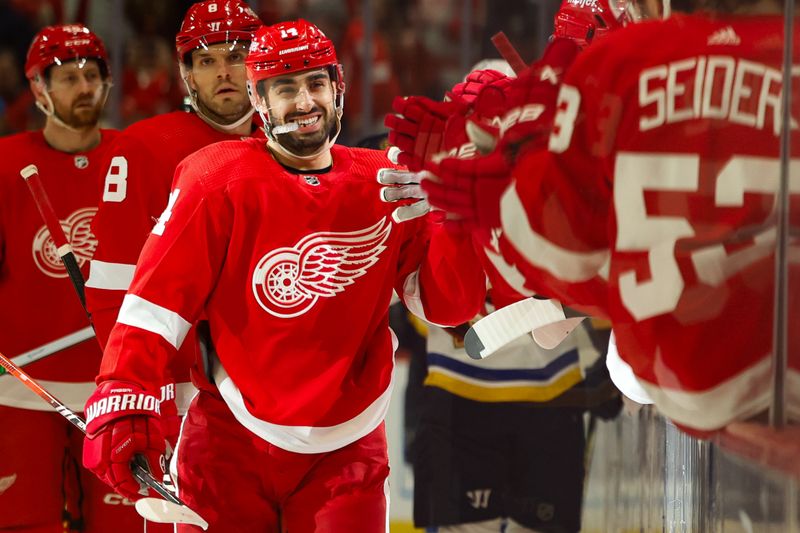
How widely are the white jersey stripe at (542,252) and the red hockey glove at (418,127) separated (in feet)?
1.05

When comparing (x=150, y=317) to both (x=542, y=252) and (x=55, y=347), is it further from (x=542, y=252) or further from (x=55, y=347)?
(x=55, y=347)

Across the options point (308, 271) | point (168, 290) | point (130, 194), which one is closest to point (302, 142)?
point (308, 271)

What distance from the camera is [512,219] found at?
1.37 meters

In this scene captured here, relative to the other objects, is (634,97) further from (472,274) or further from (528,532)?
(528,532)

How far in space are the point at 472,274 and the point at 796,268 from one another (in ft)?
3.43

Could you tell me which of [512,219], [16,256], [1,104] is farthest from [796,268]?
Result: [1,104]

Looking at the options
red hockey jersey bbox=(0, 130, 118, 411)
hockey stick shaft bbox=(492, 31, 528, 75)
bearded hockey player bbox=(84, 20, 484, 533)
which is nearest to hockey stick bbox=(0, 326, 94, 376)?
red hockey jersey bbox=(0, 130, 118, 411)

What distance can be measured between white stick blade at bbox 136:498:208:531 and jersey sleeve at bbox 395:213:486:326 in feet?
1.73

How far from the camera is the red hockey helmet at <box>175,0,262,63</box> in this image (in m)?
2.79

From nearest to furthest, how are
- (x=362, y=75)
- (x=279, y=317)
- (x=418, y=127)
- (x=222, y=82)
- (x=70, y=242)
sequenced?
(x=418, y=127) < (x=279, y=317) < (x=222, y=82) < (x=70, y=242) < (x=362, y=75)

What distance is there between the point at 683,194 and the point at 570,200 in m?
0.14

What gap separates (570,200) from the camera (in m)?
1.30

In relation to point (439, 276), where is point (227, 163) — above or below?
above

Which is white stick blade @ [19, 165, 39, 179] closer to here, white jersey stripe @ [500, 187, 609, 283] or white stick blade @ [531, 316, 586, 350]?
white stick blade @ [531, 316, 586, 350]
